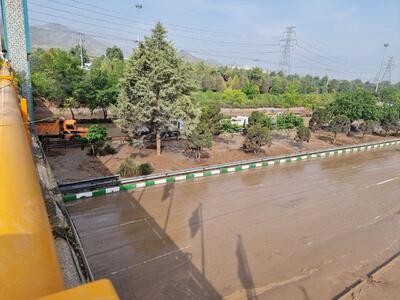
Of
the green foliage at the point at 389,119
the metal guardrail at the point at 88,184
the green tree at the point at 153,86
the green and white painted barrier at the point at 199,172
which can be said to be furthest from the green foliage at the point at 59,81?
the green foliage at the point at 389,119

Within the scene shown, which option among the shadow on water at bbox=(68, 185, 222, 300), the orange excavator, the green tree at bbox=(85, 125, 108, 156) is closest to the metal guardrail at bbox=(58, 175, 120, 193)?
the shadow on water at bbox=(68, 185, 222, 300)

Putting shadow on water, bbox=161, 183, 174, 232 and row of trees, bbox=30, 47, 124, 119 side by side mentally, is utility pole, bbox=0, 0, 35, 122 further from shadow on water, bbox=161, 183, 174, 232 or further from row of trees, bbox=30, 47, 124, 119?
row of trees, bbox=30, 47, 124, 119

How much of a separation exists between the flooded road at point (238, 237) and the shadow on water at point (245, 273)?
0.09 feet

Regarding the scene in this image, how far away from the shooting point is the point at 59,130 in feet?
66.1

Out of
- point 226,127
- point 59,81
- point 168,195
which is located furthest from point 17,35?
point 226,127

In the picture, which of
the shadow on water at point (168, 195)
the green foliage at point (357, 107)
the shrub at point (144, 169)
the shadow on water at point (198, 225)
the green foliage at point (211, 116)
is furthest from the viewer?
the green foliage at point (357, 107)

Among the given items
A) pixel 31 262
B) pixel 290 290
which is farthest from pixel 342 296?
pixel 31 262

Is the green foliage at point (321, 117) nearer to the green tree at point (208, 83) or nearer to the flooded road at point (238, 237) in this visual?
the flooded road at point (238, 237)

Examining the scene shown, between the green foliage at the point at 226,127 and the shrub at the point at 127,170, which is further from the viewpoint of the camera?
the green foliage at the point at 226,127

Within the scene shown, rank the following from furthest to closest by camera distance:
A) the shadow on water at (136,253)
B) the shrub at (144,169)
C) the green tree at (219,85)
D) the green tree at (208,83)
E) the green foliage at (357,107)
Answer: the green tree at (219,85), the green tree at (208,83), the green foliage at (357,107), the shrub at (144,169), the shadow on water at (136,253)

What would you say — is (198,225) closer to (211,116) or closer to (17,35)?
(211,116)

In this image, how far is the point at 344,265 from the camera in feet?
29.8

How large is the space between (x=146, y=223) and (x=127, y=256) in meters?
1.99

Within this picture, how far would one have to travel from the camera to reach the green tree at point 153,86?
1680 cm
